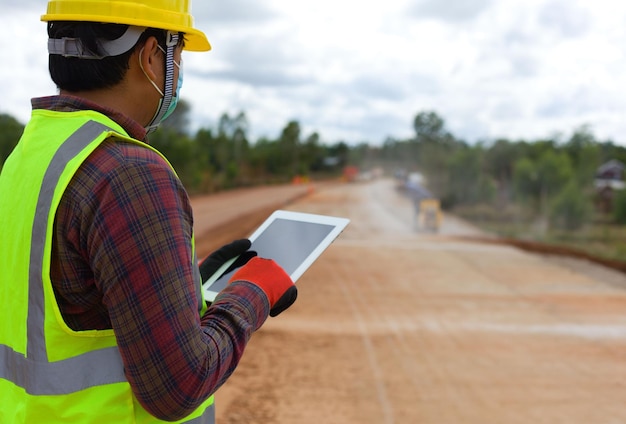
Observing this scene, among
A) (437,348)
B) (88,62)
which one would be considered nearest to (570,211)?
(437,348)

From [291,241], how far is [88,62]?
2.33ft

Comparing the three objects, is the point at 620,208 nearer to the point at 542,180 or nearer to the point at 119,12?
the point at 542,180

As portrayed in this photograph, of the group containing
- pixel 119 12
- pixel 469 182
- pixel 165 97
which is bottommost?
pixel 469 182

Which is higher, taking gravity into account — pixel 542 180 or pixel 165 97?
pixel 165 97

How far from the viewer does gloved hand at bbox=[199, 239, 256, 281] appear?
5.58 ft

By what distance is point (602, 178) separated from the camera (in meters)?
47.1

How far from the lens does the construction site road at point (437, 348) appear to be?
5.52 m

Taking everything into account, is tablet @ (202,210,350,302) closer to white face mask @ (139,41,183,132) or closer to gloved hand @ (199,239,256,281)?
gloved hand @ (199,239,256,281)

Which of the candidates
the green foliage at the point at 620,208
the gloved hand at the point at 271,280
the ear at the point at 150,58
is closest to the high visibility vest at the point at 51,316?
the ear at the point at 150,58

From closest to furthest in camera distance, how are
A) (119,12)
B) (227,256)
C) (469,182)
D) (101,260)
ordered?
(101,260) < (119,12) < (227,256) < (469,182)

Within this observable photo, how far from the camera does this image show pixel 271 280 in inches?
55.8

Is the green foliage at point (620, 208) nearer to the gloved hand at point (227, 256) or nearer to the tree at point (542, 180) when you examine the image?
the tree at point (542, 180)

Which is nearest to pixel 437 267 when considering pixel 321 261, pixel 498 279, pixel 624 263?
pixel 498 279

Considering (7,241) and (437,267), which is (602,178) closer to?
(437,267)
